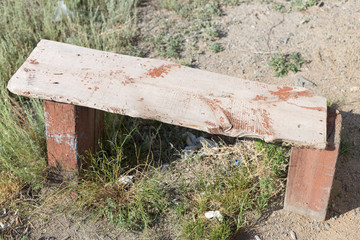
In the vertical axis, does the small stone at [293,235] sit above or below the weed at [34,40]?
below

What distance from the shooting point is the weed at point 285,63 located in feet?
13.7

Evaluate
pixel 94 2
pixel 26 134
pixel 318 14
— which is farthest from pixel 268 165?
pixel 94 2

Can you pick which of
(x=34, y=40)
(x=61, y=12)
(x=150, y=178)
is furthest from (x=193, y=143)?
(x=61, y=12)

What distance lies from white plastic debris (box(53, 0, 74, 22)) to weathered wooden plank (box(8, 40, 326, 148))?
1776 millimetres

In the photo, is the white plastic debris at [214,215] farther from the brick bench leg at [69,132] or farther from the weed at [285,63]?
the weed at [285,63]

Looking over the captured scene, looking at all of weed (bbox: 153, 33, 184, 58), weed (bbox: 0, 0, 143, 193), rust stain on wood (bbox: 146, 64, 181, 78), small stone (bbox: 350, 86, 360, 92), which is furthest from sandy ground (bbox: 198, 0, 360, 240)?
rust stain on wood (bbox: 146, 64, 181, 78)

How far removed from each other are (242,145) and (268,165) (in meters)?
0.42

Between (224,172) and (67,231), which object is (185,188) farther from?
(67,231)

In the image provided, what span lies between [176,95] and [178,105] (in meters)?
0.10

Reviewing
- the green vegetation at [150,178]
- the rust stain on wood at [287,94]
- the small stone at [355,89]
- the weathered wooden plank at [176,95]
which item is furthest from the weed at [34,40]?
the small stone at [355,89]

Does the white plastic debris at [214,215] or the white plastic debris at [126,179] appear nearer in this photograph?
the white plastic debris at [214,215]

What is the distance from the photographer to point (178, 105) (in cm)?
271

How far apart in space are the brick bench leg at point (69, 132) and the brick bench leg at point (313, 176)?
1.39m

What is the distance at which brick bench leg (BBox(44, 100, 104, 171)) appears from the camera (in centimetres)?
284
